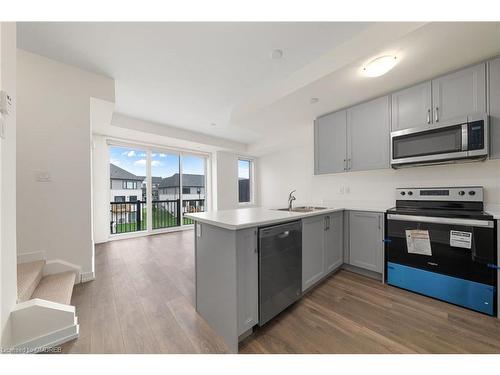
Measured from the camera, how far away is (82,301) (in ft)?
6.00

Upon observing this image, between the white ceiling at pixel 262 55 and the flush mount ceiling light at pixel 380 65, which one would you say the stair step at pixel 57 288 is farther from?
the flush mount ceiling light at pixel 380 65

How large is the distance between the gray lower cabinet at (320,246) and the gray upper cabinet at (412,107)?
4.37 ft

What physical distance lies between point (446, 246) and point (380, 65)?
1.88 meters

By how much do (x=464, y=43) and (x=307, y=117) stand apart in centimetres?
166

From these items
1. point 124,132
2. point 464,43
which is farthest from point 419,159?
point 124,132

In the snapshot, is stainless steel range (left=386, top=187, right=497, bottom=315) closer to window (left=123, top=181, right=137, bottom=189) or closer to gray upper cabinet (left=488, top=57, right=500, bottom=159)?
gray upper cabinet (left=488, top=57, right=500, bottom=159)

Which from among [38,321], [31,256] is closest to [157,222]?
[31,256]

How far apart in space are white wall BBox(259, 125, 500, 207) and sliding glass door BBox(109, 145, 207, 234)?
8.43 feet

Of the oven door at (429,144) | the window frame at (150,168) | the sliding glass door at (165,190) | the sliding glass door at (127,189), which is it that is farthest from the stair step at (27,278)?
the oven door at (429,144)

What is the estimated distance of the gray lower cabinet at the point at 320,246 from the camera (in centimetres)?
192

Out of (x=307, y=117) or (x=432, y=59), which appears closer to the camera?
(x=432, y=59)

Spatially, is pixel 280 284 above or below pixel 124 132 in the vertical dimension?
below
